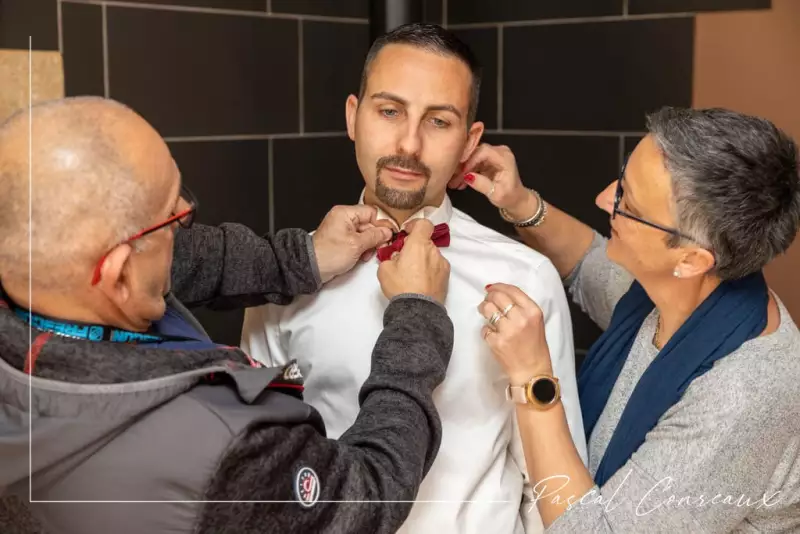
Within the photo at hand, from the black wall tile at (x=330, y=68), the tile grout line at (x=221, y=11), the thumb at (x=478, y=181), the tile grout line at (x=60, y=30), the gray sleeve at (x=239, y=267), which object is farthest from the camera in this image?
the black wall tile at (x=330, y=68)

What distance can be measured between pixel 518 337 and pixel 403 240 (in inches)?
8.8

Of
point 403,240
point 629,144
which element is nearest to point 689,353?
point 403,240

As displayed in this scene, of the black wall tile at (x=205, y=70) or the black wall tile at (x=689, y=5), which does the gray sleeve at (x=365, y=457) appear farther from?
the black wall tile at (x=689, y=5)

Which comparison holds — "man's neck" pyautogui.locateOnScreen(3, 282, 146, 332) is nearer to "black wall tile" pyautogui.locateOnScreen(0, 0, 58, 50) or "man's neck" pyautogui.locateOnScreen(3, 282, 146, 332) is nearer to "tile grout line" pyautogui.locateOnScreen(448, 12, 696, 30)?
"black wall tile" pyautogui.locateOnScreen(0, 0, 58, 50)

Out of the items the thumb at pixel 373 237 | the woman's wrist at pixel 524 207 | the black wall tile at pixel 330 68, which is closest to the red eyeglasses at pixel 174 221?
the thumb at pixel 373 237

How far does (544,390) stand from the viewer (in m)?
1.20

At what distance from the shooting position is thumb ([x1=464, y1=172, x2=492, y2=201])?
148 centimetres

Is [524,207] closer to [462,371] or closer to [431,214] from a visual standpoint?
[431,214]

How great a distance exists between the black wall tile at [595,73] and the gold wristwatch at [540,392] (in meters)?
1.15

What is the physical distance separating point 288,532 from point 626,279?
875mm

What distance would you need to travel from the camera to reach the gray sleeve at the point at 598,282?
1585mm

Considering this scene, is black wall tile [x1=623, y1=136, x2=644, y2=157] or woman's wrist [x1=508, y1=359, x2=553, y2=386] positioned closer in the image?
woman's wrist [x1=508, y1=359, x2=553, y2=386]

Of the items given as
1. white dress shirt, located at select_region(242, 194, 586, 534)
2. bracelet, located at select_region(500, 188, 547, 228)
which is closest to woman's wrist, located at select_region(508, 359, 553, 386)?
white dress shirt, located at select_region(242, 194, 586, 534)

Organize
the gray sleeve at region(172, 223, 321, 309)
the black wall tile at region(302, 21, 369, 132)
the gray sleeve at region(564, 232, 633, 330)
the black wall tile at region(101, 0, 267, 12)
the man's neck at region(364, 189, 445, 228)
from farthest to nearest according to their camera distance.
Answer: the black wall tile at region(302, 21, 369, 132), the black wall tile at region(101, 0, 267, 12), the gray sleeve at region(564, 232, 633, 330), the man's neck at region(364, 189, 445, 228), the gray sleeve at region(172, 223, 321, 309)
